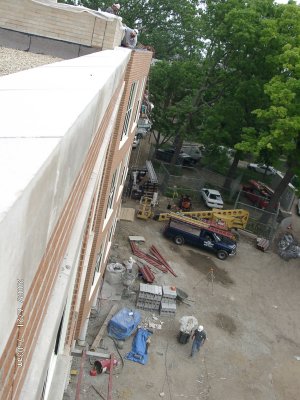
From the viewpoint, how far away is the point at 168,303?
15828 mm

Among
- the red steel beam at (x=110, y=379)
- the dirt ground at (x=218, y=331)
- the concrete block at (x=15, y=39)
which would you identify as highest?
the concrete block at (x=15, y=39)

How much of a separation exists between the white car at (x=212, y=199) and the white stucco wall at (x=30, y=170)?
81.1 ft

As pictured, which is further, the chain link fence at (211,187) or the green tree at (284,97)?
the chain link fence at (211,187)

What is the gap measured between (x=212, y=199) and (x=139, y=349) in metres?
14.8

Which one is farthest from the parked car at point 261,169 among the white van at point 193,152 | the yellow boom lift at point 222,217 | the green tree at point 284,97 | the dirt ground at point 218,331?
the dirt ground at point 218,331

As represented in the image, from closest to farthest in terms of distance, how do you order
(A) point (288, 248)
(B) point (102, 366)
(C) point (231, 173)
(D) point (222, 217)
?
Result: (B) point (102, 366) → (A) point (288, 248) → (D) point (222, 217) → (C) point (231, 173)

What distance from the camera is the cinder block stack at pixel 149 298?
15656 mm

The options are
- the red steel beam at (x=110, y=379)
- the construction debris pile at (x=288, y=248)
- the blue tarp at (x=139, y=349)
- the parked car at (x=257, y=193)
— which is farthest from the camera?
the parked car at (x=257, y=193)

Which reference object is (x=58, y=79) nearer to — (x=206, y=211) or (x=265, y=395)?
(x=265, y=395)

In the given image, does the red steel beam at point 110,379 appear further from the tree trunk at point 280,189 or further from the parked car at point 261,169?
the parked car at point 261,169

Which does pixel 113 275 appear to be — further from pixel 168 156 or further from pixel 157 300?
pixel 168 156

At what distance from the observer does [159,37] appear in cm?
4156

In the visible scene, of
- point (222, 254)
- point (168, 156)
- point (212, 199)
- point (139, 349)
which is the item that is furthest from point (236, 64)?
point (139, 349)

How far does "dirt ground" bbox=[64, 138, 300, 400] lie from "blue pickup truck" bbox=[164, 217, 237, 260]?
1.52 ft
